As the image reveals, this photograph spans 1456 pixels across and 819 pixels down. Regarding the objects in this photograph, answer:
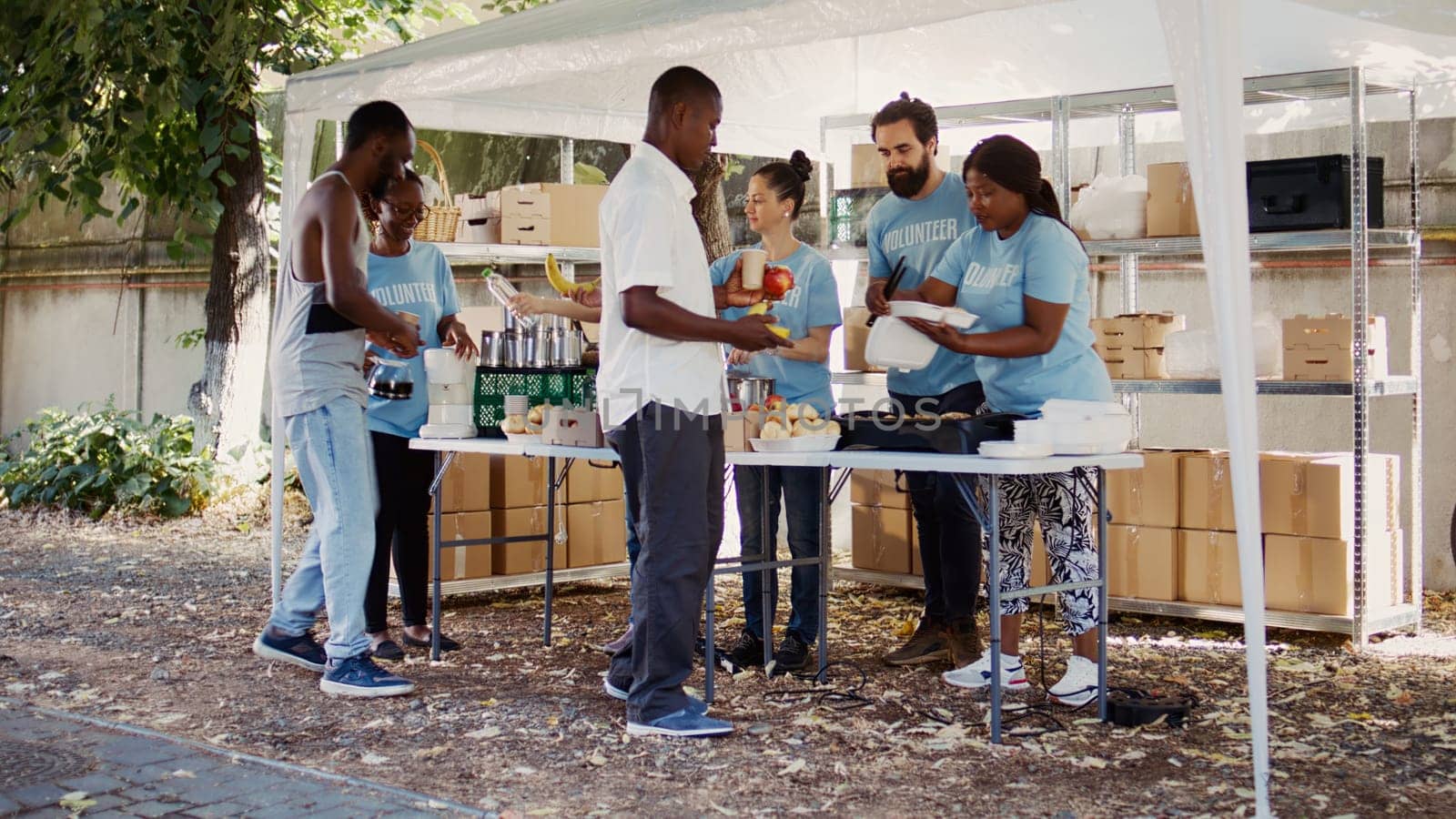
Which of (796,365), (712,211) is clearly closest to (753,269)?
(796,365)

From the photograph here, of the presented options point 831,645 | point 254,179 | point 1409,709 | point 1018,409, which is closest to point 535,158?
point 254,179

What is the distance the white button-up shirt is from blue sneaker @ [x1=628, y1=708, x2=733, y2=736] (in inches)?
34.5

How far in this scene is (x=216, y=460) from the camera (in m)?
10.4

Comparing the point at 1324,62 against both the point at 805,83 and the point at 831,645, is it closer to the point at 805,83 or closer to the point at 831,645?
the point at 805,83

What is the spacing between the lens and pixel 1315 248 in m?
6.23

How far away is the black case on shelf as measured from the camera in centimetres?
593

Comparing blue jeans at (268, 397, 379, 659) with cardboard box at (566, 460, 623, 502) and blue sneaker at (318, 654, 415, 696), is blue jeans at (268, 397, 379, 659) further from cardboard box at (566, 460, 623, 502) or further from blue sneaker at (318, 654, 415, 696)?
cardboard box at (566, 460, 623, 502)

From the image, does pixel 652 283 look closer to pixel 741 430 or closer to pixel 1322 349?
pixel 741 430

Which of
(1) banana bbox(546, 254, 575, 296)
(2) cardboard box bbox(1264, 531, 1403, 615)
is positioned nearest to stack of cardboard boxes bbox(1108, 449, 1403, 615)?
(2) cardboard box bbox(1264, 531, 1403, 615)

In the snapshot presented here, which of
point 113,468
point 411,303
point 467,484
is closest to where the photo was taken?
point 411,303

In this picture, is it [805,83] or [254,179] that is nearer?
[805,83]

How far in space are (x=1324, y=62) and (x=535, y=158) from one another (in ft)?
20.0

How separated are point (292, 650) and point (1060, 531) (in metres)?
2.72

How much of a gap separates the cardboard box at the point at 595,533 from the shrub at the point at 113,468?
4.01 metres
